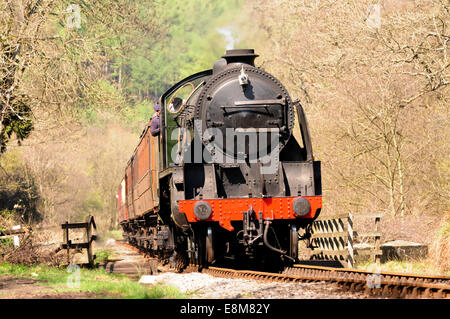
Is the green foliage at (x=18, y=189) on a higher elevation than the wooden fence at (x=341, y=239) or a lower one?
higher

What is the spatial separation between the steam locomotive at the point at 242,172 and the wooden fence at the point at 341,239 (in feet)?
7.01

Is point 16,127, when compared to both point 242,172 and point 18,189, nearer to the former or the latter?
point 18,189

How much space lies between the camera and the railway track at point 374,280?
21.3 feet

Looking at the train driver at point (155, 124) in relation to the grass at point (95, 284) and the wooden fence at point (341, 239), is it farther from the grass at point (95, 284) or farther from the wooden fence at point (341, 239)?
the wooden fence at point (341, 239)

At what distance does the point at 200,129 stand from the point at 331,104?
989 cm

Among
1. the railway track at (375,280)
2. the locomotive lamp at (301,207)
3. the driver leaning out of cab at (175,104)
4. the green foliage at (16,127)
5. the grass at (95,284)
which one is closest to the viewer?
the railway track at (375,280)

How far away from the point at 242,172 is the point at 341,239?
17.0ft

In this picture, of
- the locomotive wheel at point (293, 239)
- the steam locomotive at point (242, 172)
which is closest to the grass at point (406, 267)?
the locomotive wheel at point (293, 239)

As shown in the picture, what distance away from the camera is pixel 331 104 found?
19.4 meters

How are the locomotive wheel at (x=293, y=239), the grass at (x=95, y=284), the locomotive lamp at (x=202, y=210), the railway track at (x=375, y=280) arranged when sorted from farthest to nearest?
1. the locomotive wheel at (x=293, y=239)
2. the locomotive lamp at (x=202, y=210)
3. the grass at (x=95, y=284)
4. the railway track at (x=375, y=280)

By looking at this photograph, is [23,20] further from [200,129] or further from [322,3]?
[322,3]
